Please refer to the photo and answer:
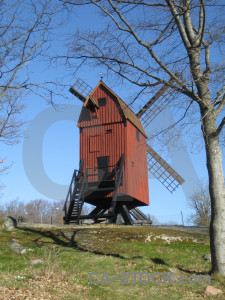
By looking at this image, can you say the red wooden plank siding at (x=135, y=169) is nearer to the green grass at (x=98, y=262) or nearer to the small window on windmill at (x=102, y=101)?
the small window on windmill at (x=102, y=101)

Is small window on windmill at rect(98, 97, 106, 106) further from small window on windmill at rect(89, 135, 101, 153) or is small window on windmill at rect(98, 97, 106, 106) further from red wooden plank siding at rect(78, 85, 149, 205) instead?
small window on windmill at rect(89, 135, 101, 153)

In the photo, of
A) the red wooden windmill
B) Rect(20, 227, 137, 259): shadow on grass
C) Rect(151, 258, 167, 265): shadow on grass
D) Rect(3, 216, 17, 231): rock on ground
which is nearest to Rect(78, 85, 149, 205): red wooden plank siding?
the red wooden windmill

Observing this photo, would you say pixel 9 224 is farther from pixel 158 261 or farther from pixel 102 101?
pixel 102 101

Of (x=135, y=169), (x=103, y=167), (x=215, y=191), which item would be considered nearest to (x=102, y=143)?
(x=103, y=167)

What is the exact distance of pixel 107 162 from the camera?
883 inches

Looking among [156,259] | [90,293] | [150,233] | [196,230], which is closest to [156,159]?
[196,230]

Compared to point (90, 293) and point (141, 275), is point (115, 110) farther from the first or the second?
point (90, 293)

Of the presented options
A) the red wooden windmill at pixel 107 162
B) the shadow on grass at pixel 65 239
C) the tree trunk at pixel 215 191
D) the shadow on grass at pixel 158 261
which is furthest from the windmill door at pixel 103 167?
Result: the tree trunk at pixel 215 191

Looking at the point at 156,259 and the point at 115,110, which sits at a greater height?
the point at 115,110

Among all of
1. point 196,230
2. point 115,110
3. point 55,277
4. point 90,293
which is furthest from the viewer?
point 115,110

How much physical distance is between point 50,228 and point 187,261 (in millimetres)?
8109

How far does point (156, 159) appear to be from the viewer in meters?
28.5

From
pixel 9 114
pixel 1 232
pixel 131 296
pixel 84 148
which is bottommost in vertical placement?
pixel 131 296

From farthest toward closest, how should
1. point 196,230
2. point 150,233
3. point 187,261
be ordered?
point 196,230
point 150,233
point 187,261
